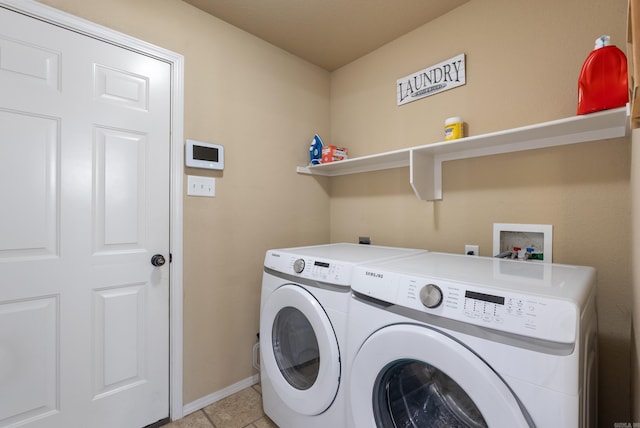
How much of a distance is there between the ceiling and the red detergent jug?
0.86m

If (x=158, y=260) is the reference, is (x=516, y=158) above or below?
above

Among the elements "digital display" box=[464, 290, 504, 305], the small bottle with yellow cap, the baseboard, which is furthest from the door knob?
the small bottle with yellow cap

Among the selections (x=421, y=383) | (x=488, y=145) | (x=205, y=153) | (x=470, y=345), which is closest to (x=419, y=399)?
(x=421, y=383)

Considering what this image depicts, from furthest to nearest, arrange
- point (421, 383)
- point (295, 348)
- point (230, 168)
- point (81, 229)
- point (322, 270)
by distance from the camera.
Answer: point (230, 168), point (295, 348), point (81, 229), point (322, 270), point (421, 383)

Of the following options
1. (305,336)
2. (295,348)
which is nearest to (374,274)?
(305,336)

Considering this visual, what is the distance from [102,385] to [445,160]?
7.13 feet

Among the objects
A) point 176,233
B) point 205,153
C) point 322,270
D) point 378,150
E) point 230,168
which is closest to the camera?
point 322,270

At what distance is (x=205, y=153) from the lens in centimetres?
176

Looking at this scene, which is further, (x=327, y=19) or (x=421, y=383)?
(x=327, y=19)

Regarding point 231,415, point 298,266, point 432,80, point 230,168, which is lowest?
point 231,415

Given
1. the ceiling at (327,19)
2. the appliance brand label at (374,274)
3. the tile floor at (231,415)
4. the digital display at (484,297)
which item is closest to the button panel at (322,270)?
the appliance brand label at (374,274)

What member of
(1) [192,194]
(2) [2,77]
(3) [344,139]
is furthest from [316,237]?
(2) [2,77]

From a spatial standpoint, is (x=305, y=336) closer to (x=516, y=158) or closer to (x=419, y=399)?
(x=419, y=399)

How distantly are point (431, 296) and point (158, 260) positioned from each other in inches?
54.5
